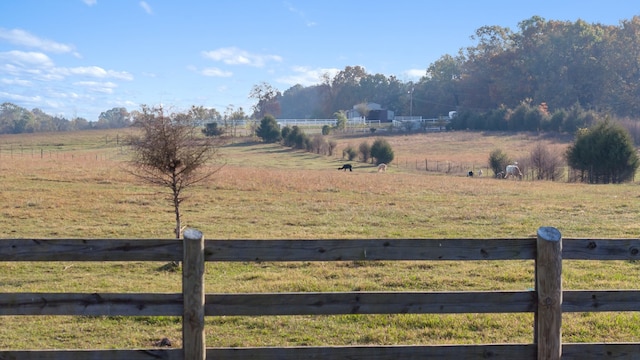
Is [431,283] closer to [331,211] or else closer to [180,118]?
[180,118]

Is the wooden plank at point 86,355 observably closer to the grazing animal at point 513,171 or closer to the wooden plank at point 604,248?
the wooden plank at point 604,248

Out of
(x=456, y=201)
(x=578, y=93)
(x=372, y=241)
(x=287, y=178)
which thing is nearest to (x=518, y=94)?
(x=578, y=93)

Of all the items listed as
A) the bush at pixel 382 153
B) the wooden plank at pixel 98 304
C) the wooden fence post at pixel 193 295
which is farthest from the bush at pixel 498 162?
the wooden plank at pixel 98 304

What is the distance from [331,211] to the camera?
77.0 feet

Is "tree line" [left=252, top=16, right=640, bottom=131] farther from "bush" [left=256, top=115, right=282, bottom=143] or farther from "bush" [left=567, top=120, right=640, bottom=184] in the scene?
"bush" [left=567, top=120, right=640, bottom=184]

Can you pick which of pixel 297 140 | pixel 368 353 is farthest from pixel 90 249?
pixel 297 140

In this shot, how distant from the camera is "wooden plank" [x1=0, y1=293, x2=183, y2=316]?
4766 millimetres

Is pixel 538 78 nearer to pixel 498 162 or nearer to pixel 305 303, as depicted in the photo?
pixel 498 162

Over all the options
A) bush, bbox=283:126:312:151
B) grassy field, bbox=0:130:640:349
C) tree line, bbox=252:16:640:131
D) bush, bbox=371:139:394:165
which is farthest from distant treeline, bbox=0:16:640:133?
grassy field, bbox=0:130:640:349

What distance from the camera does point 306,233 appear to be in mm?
17688

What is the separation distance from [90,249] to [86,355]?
817 millimetres

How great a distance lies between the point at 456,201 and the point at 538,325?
2238 centimetres

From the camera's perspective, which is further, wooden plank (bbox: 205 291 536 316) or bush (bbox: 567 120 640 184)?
bush (bbox: 567 120 640 184)

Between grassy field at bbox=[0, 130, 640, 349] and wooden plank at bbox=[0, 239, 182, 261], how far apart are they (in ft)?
8.40
